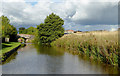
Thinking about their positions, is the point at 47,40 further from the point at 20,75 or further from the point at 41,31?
the point at 20,75

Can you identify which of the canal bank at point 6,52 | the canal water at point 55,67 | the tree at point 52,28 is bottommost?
the canal water at point 55,67

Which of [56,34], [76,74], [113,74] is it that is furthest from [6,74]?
[56,34]

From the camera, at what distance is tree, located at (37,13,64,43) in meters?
30.6

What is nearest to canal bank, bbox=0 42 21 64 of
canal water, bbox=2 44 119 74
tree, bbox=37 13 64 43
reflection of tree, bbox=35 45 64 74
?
canal water, bbox=2 44 119 74

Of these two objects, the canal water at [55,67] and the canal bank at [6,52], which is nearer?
the canal water at [55,67]

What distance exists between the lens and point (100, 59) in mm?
9031

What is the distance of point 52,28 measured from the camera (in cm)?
3105

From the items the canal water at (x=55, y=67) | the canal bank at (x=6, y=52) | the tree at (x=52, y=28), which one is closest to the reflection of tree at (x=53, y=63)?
the canal water at (x=55, y=67)

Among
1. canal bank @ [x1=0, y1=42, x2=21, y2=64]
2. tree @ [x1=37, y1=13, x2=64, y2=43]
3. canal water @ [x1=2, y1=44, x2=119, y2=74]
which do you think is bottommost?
canal water @ [x1=2, y1=44, x2=119, y2=74]

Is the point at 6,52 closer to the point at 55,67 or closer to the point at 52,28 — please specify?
the point at 55,67

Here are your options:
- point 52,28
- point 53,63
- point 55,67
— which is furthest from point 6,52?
point 52,28

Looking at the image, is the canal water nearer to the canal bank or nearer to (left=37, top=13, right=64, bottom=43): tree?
the canal bank

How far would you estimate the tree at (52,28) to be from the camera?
101 feet

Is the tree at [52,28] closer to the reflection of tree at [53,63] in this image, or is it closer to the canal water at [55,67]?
the reflection of tree at [53,63]
